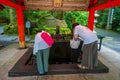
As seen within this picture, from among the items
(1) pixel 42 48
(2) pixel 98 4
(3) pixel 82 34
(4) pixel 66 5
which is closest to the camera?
(1) pixel 42 48

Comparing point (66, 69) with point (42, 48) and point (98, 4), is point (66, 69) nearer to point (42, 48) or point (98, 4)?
point (42, 48)

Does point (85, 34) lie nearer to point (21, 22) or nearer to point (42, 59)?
point (42, 59)

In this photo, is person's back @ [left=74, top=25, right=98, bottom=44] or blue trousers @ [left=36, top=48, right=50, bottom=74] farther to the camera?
person's back @ [left=74, top=25, right=98, bottom=44]

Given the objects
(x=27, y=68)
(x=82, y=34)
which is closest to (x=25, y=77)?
(x=27, y=68)

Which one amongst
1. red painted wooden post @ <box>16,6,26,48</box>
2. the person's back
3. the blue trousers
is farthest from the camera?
red painted wooden post @ <box>16,6,26,48</box>

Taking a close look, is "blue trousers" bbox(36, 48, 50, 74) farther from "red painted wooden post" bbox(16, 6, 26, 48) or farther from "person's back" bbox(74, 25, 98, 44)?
"red painted wooden post" bbox(16, 6, 26, 48)

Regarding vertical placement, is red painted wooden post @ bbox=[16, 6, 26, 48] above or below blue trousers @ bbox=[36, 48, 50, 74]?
above

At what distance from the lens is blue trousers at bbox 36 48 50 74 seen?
4567 mm

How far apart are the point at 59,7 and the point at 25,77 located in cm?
464

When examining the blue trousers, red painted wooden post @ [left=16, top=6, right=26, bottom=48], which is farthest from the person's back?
red painted wooden post @ [left=16, top=6, right=26, bottom=48]

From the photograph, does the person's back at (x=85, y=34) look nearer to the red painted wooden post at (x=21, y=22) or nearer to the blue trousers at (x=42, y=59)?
the blue trousers at (x=42, y=59)

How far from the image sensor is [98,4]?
24.0 feet

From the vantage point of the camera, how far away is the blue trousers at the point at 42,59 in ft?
15.0

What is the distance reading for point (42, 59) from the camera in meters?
4.68
